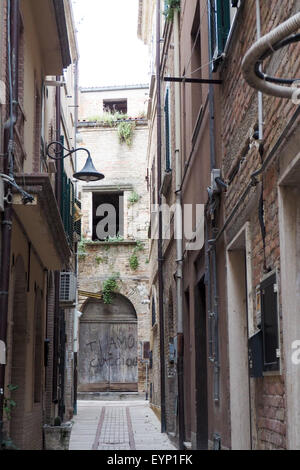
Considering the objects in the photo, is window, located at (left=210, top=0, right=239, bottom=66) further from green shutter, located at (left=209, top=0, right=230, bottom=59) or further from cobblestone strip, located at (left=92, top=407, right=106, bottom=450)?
cobblestone strip, located at (left=92, top=407, right=106, bottom=450)

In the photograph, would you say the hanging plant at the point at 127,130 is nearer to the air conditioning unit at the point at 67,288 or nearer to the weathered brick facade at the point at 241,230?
the air conditioning unit at the point at 67,288

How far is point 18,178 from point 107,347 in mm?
20111

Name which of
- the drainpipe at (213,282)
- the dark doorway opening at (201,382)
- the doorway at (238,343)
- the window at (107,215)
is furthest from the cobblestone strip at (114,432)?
the window at (107,215)

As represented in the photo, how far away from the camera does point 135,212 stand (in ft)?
90.4

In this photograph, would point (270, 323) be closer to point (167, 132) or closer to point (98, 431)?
point (167, 132)

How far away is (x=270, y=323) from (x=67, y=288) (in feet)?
36.9

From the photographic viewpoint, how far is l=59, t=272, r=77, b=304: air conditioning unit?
16.1m

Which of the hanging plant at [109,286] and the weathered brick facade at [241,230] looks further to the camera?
the hanging plant at [109,286]

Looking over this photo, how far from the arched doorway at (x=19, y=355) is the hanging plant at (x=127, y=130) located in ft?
61.2

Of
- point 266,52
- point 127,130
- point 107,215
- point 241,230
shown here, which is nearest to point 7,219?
point 241,230

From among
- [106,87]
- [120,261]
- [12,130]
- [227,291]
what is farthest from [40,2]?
[106,87]

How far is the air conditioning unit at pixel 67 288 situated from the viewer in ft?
52.8
